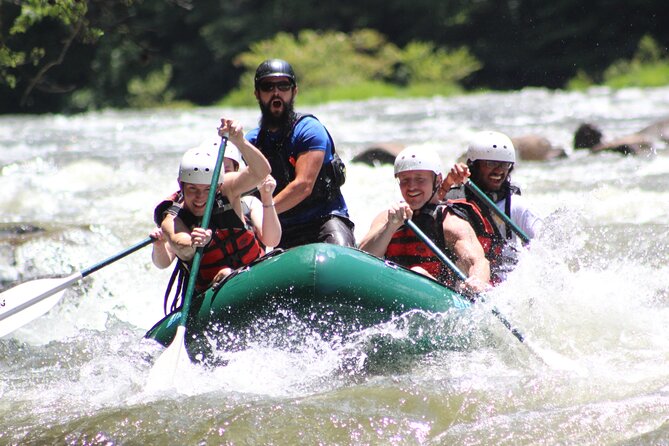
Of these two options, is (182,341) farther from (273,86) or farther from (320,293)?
(273,86)

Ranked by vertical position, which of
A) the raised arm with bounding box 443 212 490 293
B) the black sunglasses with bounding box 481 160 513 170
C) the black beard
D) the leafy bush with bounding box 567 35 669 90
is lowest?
the raised arm with bounding box 443 212 490 293

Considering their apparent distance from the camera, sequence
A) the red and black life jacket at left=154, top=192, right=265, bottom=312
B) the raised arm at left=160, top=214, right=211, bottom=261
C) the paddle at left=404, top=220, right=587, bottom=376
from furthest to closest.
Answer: the red and black life jacket at left=154, top=192, right=265, bottom=312
the raised arm at left=160, top=214, right=211, bottom=261
the paddle at left=404, top=220, right=587, bottom=376

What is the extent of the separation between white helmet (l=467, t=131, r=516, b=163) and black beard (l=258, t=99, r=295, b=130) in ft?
3.79

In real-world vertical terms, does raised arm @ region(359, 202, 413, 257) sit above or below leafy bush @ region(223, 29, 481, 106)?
below

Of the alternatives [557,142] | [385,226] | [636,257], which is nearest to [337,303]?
[385,226]

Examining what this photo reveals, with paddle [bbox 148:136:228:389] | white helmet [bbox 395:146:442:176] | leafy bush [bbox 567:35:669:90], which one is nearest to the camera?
paddle [bbox 148:136:228:389]

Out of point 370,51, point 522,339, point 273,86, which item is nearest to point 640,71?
point 370,51

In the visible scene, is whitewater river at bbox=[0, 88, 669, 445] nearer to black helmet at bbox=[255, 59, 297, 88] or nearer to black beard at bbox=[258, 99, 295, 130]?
black beard at bbox=[258, 99, 295, 130]

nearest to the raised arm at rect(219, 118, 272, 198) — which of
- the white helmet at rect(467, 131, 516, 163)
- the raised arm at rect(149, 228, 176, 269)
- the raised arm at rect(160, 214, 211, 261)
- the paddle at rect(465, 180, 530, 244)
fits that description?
the raised arm at rect(160, 214, 211, 261)

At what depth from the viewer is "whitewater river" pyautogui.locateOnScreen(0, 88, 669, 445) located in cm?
426

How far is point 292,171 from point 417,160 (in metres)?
0.79

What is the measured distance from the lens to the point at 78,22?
6578 millimetres

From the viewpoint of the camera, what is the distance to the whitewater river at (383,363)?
168 inches

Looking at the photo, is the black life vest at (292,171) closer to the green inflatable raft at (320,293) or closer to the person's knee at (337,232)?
the person's knee at (337,232)
